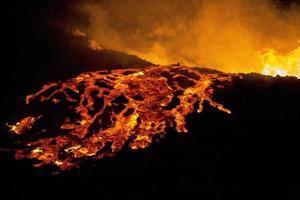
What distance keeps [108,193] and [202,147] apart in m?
3.77

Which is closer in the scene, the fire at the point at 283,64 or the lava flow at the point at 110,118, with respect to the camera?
the lava flow at the point at 110,118

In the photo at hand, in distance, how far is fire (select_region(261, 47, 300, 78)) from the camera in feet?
67.2

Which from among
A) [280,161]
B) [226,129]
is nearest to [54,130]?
[226,129]

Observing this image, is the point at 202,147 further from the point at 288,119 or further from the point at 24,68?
the point at 24,68

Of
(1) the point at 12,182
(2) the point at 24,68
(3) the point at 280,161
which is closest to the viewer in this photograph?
(1) the point at 12,182

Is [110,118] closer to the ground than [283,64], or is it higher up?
closer to the ground

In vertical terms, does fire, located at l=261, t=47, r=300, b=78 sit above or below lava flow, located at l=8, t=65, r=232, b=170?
above

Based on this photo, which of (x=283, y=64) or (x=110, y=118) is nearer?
(x=110, y=118)

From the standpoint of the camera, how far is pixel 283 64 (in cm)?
2130

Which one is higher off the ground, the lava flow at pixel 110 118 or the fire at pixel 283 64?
the fire at pixel 283 64

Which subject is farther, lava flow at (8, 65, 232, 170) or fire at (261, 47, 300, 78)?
fire at (261, 47, 300, 78)

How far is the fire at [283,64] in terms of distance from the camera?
67.2ft

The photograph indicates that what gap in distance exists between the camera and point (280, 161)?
14578 millimetres

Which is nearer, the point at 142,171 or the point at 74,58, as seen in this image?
the point at 142,171
